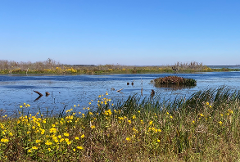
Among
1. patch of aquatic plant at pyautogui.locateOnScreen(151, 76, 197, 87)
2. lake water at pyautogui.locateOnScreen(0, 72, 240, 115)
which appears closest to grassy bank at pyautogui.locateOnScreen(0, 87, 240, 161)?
lake water at pyautogui.locateOnScreen(0, 72, 240, 115)

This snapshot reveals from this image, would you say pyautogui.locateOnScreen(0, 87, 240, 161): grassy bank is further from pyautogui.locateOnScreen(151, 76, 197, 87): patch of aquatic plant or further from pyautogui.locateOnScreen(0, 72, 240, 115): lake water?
pyautogui.locateOnScreen(151, 76, 197, 87): patch of aquatic plant

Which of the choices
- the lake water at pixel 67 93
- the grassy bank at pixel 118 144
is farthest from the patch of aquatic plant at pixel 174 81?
the grassy bank at pixel 118 144

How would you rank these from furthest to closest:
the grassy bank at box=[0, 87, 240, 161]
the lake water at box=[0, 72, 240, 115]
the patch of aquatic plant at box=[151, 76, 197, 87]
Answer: the patch of aquatic plant at box=[151, 76, 197, 87], the lake water at box=[0, 72, 240, 115], the grassy bank at box=[0, 87, 240, 161]

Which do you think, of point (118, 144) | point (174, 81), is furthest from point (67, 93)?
point (118, 144)

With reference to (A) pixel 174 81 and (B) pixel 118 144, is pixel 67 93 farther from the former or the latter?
(B) pixel 118 144

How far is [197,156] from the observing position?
19.3 ft

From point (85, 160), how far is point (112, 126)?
1.37 meters

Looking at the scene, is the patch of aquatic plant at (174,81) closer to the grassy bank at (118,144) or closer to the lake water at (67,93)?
the lake water at (67,93)

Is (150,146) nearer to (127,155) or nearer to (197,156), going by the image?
(127,155)

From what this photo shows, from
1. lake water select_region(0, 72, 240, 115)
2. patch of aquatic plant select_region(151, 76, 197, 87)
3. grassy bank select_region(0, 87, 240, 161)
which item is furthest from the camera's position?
patch of aquatic plant select_region(151, 76, 197, 87)

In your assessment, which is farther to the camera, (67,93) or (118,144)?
(67,93)

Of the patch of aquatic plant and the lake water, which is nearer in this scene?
the lake water

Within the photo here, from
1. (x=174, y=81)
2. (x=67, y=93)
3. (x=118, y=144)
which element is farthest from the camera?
(x=174, y=81)

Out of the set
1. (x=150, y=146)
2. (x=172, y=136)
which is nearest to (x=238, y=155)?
(x=172, y=136)
